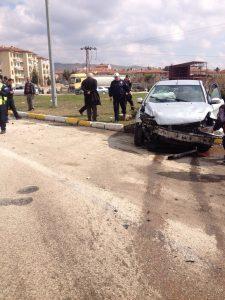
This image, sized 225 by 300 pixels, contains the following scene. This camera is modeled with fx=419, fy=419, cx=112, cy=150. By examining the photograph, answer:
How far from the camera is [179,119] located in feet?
29.7

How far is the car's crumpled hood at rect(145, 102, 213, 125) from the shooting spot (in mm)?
9062

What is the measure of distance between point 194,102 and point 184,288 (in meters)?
7.00

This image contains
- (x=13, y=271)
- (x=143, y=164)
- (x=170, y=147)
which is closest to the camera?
(x=13, y=271)

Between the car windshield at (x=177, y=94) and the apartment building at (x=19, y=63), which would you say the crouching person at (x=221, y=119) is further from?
the apartment building at (x=19, y=63)

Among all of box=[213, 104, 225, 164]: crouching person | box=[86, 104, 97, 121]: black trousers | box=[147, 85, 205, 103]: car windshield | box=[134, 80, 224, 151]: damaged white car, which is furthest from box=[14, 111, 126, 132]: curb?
box=[213, 104, 225, 164]: crouching person

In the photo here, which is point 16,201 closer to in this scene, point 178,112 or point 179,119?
point 179,119

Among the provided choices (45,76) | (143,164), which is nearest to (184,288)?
(143,164)

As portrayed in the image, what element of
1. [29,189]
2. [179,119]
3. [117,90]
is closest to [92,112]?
[117,90]

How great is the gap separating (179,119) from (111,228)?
15.6 ft

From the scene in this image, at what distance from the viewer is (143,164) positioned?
816 centimetres

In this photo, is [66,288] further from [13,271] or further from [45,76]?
[45,76]

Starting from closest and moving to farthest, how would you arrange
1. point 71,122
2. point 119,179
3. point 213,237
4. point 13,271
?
point 13,271, point 213,237, point 119,179, point 71,122

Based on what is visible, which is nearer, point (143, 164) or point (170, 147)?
point (143, 164)

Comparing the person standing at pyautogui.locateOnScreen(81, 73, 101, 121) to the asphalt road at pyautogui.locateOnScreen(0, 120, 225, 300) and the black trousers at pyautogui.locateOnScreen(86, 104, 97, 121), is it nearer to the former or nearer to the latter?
the black trousers at pyautogui.locateOnScreen(86, 104, 97, 121)
